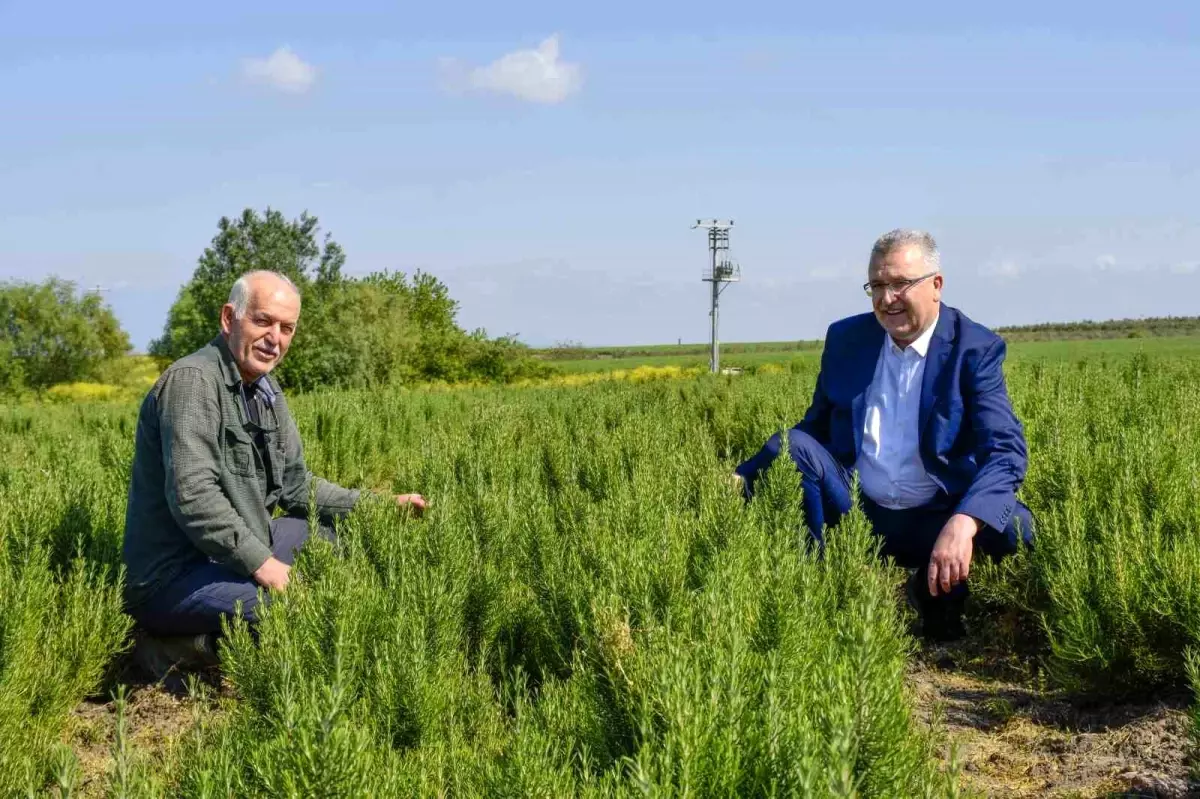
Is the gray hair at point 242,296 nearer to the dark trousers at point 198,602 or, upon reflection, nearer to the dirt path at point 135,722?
the dark trousers at point 198,602

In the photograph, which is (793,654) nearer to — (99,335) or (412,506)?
(412,506)

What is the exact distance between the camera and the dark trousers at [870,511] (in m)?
4.48

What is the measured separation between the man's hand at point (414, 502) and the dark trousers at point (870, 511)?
1435 mm

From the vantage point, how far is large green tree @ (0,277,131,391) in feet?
154

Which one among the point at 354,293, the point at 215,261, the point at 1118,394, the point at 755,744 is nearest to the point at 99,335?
the point at 215,261

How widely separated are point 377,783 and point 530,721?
1.52 ft

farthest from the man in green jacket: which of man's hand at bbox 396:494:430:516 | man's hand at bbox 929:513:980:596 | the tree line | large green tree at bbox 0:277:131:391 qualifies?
large green tree at bbox 0:277:131:391

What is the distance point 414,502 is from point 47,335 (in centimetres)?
4963

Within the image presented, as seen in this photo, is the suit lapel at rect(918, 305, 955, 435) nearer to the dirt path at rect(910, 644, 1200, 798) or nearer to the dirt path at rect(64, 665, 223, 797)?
the dirt path at rect(910, 644, 1200, 798)

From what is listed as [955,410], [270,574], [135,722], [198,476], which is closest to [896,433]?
[955,410]

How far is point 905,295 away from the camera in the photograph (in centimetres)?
436

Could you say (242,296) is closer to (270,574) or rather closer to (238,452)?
(238,452)

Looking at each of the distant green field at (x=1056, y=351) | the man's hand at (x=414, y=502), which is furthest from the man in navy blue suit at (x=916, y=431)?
the distant green field at (x=1056, y=351)

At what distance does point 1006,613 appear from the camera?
14.1 feet
